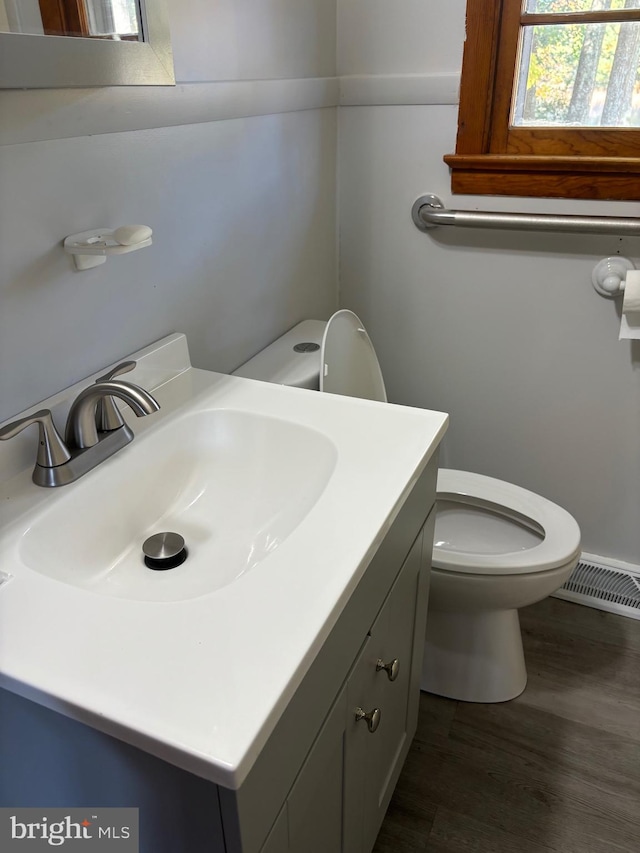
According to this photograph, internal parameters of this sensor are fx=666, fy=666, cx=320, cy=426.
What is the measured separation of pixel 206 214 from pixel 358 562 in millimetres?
751

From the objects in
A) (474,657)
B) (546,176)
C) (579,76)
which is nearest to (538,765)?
(474,657)

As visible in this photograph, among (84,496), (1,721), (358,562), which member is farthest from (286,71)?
(1,721)

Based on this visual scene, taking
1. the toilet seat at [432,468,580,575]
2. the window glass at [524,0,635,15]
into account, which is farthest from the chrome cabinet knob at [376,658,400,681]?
the window glass at [524,0,635,15]

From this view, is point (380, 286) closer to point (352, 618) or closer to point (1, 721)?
point (352, 618)

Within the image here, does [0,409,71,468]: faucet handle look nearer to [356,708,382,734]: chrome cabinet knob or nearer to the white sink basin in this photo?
the white sink basin

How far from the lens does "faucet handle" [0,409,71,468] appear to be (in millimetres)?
846

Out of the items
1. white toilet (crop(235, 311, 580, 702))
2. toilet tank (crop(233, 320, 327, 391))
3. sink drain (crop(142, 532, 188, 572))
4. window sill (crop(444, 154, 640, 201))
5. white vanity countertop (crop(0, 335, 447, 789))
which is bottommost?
white toilet (crop(235, 311, 580, 702))

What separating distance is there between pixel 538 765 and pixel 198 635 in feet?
3.58

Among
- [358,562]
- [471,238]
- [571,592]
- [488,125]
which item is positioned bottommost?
[571,592]

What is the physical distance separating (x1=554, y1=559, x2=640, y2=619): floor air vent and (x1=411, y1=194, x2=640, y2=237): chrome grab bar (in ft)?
2.97

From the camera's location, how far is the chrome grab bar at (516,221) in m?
1.48

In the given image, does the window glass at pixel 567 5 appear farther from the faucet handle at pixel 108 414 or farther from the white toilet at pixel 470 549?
the faucet handle at pixel 108 414

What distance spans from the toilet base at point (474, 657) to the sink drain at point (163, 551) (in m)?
0.78

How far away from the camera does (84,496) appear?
0.88 metres
